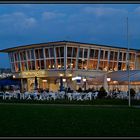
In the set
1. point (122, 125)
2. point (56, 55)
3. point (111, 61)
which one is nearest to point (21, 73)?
point (56, 55)

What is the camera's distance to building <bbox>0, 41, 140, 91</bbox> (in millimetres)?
75562

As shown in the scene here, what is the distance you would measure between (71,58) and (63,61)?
1529mm

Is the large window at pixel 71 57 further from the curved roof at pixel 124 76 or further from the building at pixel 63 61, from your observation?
the curved roof at pixel 124 76

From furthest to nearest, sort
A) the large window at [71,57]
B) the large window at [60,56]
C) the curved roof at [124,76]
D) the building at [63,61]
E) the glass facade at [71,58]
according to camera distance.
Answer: the glass facade at [71,58], the large window at [71,57], the large window at [60,56], the building at [63,61], the curved roof at [124,76]

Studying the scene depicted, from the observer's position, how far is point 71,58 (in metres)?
76.1

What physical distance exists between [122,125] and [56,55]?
6176 centimetres

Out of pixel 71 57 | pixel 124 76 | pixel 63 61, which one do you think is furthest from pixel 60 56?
pixel 124 76

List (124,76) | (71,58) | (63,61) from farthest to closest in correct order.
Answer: (71,58)
(63,61)
(124,76)

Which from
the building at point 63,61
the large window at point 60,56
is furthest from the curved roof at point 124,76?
the large window at point 60,56

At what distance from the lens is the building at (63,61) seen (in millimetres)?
75562

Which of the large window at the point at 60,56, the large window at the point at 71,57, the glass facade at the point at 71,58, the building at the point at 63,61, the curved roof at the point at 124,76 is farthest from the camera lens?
the glass facade at the point at 71,58

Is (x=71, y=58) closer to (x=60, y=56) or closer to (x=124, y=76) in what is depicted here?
(x=60, y=56)

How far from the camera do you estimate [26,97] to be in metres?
41.2

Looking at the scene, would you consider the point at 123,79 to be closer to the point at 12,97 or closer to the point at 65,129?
the point at 12,97
